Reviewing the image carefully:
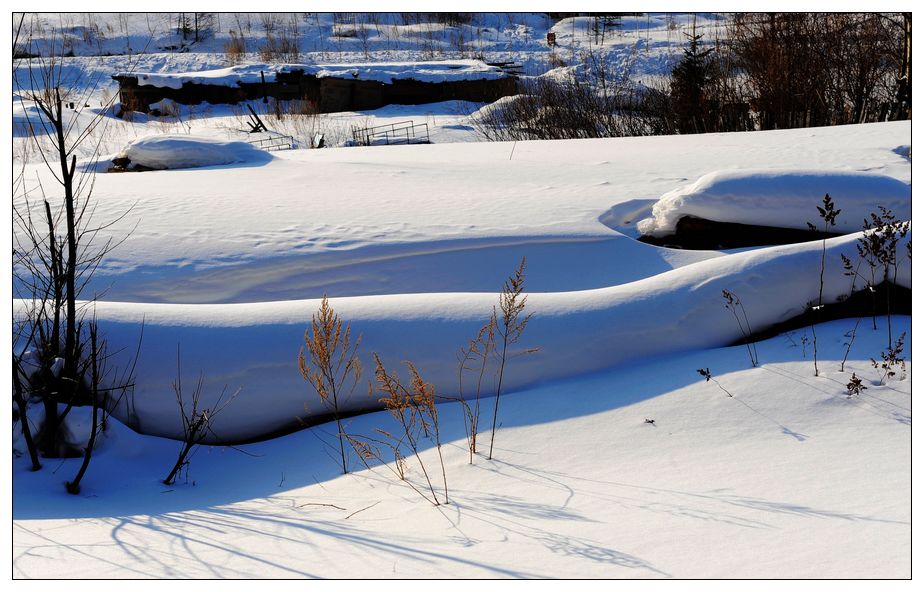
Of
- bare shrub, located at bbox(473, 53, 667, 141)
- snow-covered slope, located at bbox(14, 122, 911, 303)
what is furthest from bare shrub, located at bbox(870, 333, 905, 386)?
bare shrub, located at bbox(473, 53, 667, 141)

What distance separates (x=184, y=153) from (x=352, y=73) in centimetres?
973

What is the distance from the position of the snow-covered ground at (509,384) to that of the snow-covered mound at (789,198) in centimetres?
2

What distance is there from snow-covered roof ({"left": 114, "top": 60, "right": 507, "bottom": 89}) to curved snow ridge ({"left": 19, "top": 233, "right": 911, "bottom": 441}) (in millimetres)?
11777

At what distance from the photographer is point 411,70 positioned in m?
18.4

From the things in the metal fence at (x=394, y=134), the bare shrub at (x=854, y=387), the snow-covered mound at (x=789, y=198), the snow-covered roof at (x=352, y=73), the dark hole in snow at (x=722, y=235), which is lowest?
the bare shrub at (x=854, y=387)

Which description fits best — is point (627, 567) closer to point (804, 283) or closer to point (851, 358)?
point (851, 358)

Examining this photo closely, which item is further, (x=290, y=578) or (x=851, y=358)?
(x=851, y=358)

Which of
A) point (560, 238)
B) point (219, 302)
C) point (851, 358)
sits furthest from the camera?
point (560, 238)

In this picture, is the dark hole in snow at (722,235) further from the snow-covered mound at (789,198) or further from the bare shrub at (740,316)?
the bare shrub at (740,316)

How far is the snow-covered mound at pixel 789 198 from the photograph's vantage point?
5.15 metres

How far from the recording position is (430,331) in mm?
3908

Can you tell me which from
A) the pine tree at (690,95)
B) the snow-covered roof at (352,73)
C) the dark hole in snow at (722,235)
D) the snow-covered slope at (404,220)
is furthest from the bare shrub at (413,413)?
the snow-covered roof at (352,73)

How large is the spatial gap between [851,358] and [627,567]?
7.14 ft

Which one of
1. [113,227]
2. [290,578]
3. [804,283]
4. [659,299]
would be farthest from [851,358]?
[113,227]
